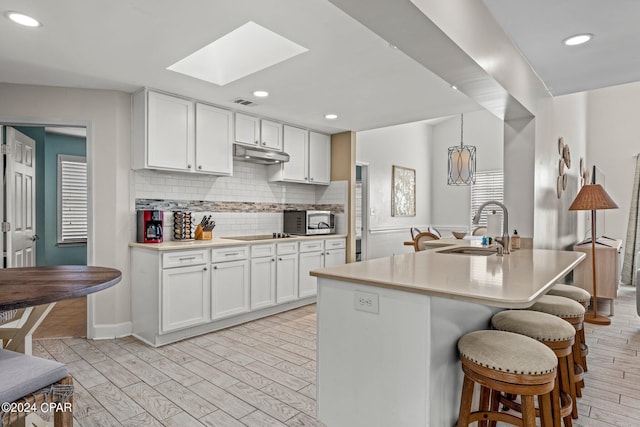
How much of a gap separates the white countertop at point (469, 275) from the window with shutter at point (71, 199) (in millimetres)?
5683

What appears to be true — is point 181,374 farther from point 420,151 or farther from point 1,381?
point 420,151

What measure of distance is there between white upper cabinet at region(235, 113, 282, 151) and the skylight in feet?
3.07

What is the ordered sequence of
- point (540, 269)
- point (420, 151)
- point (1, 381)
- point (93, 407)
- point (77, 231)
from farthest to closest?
1. point (420, 151)
2. point (77, 231)
3. point (93, 407)
4. point (540, 269)
5. point (1, 381)

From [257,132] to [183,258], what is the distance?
181 cm

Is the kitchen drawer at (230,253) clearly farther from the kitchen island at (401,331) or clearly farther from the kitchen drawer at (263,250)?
the kitchen island at (401,331)

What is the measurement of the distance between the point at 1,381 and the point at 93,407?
1.18 m

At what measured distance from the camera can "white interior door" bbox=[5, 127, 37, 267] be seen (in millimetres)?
3639

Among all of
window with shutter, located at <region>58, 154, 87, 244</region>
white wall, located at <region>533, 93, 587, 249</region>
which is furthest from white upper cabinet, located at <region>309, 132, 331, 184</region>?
window with shutter, located at <region>58, 154, 87, 244</region>

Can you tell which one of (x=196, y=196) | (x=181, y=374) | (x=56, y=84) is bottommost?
(x=181, y=374)

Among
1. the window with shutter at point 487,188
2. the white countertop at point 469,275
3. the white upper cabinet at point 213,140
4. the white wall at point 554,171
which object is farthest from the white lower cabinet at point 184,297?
the window with shutter at point 487,188

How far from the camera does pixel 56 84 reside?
3.34 metres

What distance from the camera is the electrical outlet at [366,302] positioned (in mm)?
1717

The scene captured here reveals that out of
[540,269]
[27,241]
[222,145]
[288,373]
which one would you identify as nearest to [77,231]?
[27,241]

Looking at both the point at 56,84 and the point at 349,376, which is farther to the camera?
the point at 56,84
